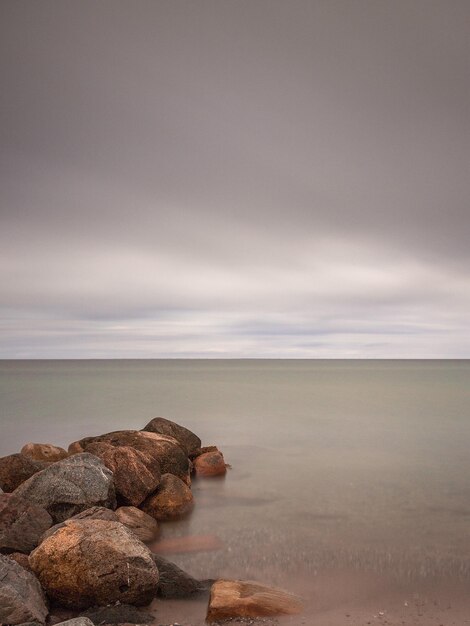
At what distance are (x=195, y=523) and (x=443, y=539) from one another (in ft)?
20.2

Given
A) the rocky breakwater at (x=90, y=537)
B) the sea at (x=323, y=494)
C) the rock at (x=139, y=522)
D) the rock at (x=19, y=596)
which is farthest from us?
the rock at (x=139, y=522)

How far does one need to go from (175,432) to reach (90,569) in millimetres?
11684

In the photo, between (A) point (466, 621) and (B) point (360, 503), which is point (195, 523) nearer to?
(B) point (360, 503)

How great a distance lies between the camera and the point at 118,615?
7.70 meters

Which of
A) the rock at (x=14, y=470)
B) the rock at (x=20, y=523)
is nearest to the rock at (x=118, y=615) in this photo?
the rock at (x=20, y=523)

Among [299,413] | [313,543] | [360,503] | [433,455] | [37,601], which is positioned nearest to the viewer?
[37,601]

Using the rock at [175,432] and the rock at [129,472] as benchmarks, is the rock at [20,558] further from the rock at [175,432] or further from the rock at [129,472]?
the rock at [175,432]

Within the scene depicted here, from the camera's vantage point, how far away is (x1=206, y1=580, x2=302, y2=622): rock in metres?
7.90

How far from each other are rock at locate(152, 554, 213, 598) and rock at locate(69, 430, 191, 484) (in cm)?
662

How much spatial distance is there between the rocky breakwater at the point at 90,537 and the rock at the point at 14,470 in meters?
0.03

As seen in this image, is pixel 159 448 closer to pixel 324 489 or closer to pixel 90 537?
pixel 324 489

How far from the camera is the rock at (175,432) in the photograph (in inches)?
760

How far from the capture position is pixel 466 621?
8062mm

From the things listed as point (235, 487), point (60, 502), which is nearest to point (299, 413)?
point (235, 487)
